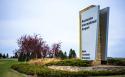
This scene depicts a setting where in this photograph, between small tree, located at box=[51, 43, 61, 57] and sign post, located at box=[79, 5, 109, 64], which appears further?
small tree, located at box=[51, 43, 61, 57]

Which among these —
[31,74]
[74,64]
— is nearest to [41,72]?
[31,74]

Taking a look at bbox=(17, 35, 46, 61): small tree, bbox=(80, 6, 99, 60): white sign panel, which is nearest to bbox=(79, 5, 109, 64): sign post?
bbox=(80, 6, 99, 60): white sign panel

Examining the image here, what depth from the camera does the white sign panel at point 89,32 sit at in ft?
88.1

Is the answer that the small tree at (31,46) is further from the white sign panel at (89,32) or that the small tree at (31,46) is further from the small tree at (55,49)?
the white sign panel at (89,32)

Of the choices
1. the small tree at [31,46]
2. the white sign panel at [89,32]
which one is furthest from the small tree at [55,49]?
the white sign panel at [89,32]

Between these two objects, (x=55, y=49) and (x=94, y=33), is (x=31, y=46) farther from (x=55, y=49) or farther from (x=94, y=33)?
(x=94, y=33)

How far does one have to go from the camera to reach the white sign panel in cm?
2684

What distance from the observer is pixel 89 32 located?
92.2 ft

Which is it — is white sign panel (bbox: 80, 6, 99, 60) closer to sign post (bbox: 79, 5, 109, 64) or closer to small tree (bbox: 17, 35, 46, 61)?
sign post (bbox: 79, 5, 109, 64)

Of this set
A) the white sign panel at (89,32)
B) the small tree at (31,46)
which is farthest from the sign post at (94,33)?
the small tree at (31,46)

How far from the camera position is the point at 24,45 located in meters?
48.2

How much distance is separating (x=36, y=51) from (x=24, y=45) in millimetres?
2321

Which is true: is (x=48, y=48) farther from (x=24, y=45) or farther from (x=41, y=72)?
(x=41, y=72)

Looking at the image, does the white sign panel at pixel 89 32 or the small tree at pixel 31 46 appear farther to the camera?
the small tree at pixel 31 46
